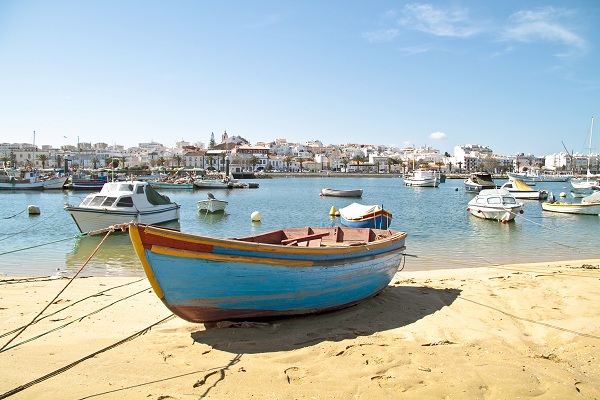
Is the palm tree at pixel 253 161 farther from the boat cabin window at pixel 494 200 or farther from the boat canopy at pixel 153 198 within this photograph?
the boat canopy at pixel 153 198

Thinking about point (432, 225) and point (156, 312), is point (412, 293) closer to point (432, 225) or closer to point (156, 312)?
point (156, 312)

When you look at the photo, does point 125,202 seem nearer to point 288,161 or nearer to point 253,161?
point 253,161

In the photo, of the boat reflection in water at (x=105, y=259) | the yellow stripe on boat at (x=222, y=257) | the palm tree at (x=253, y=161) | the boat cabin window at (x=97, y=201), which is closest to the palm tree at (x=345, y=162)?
the palm tree at (x=253, y=161)

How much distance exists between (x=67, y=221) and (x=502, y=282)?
25.1m

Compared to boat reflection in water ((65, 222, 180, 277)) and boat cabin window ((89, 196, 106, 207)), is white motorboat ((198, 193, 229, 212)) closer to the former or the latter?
boat cabin window ((89, 196, 106, 207))

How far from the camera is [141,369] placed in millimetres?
5418

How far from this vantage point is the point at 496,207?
88.3ft

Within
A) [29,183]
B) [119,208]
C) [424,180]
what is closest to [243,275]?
[119,208]

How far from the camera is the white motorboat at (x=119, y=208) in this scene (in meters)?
20.1

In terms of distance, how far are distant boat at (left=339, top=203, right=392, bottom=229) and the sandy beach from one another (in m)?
11.6

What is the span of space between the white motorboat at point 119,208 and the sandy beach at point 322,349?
1153 centimetres

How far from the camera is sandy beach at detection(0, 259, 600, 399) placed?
16.2 ft

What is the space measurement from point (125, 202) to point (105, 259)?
23.5ft

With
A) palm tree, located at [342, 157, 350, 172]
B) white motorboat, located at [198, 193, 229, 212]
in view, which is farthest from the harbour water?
palm tree, located at [342, 157, 350, 172]
